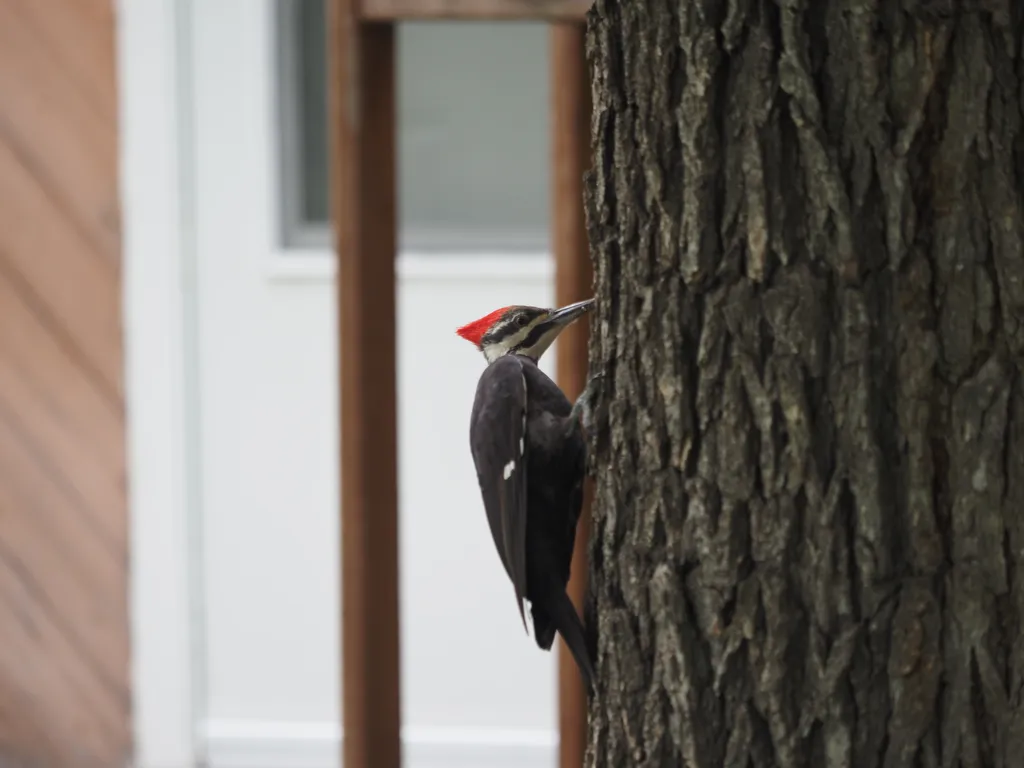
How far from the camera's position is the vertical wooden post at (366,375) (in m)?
1.97

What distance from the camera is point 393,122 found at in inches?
78.8

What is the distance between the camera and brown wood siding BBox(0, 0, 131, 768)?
3.29 metres

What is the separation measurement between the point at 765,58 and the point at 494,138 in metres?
2.30

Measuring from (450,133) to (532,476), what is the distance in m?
1.86

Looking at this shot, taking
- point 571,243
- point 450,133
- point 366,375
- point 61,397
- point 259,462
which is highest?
point 450,133

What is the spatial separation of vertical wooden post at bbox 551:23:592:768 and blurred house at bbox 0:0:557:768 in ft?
4.12

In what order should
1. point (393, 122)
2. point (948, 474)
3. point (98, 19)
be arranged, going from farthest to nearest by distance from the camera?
point (98, 19) < point (393, 122) < point (948, 474)

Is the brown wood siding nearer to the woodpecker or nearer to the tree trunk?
the woodpecker

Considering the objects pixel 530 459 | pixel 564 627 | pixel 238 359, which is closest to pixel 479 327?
pixel 530 459

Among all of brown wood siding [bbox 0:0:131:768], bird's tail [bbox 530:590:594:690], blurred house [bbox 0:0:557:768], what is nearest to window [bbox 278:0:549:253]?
blurred house [bbox 0:0:557:768]

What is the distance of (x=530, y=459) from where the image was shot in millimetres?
1724

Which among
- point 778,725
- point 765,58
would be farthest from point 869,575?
point 765,58

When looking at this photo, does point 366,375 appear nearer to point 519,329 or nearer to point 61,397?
point 519,329

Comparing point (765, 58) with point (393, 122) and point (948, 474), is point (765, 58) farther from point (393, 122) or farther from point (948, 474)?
point (393, 122)
